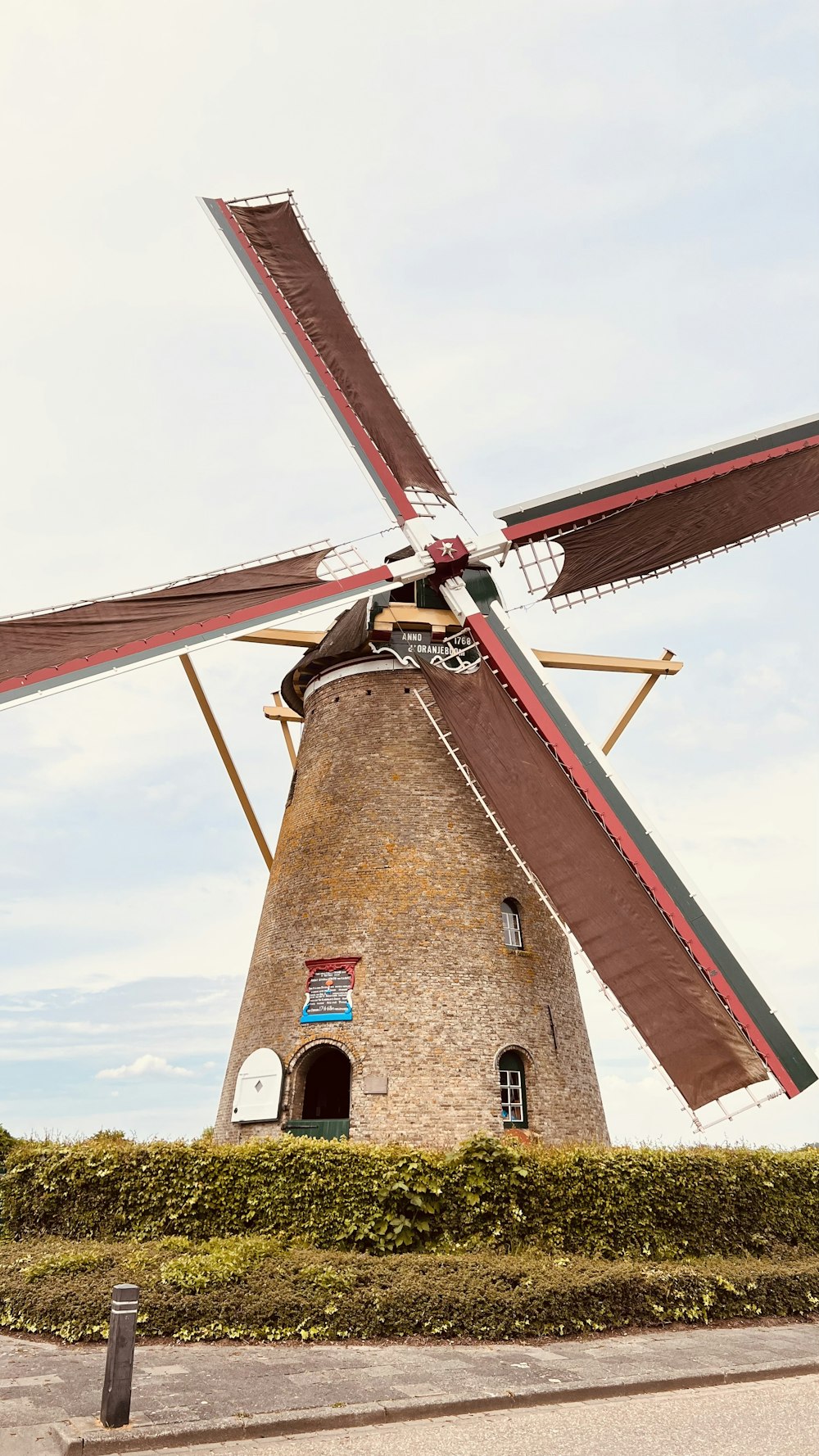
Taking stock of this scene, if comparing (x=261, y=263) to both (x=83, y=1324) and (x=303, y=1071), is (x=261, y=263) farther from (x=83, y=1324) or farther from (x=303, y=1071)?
(x=83, y=1324)

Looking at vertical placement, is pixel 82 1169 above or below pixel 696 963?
below

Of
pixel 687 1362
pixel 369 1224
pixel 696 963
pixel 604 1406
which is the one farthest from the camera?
pixel 696 963

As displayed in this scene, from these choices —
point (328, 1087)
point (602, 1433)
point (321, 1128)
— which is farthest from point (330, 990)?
point (602, 1433)

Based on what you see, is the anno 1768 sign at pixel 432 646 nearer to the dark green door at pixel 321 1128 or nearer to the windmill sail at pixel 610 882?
the windmill sail at pixel 610 882

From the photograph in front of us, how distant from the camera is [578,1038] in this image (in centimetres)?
1481

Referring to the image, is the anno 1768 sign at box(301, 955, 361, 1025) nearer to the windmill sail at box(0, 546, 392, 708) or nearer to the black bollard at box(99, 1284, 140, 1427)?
the windmill sail at box(0, 546, 392, 708)

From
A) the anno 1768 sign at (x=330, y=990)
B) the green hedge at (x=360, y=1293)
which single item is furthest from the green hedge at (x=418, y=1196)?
the anno 1768 sign at (x=330, y=990)

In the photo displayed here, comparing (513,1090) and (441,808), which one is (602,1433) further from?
(441,808)

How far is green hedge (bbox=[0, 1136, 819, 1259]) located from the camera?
36.4 ft

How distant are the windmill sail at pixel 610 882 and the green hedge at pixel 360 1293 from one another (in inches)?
80.4

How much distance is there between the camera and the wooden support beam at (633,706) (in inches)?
644

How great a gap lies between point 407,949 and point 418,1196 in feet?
10.8

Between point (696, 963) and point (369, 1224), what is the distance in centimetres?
471

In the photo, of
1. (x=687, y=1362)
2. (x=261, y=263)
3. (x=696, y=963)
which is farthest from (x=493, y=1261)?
(x=261, y=263)
